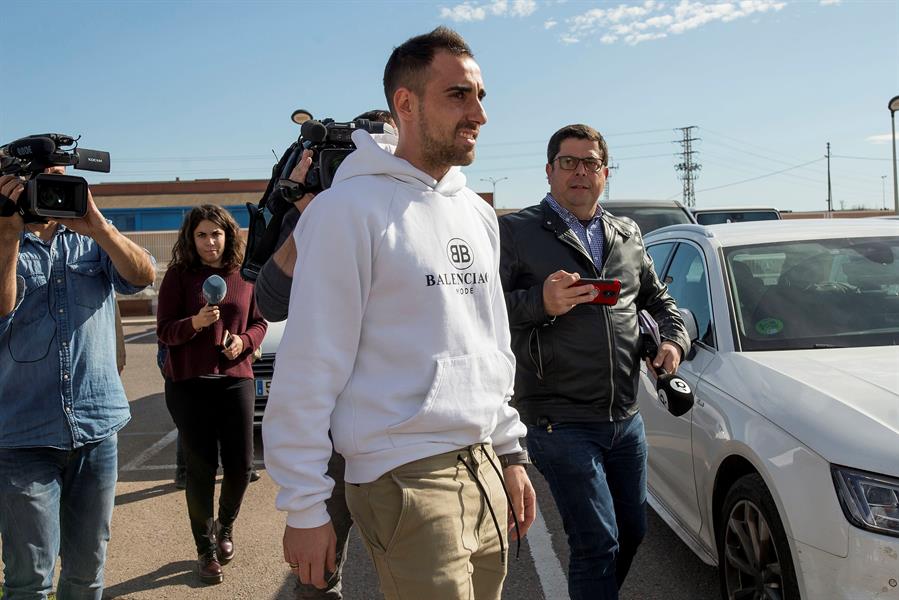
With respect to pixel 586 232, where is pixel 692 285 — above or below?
below

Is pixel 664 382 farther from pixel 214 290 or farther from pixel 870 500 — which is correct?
pixel 214 290

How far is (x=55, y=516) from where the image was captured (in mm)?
2568

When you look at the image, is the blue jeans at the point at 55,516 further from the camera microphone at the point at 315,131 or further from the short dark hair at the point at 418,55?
the short dark hair at the point at 418,55

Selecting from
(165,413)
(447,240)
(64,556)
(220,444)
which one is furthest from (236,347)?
(165,413)

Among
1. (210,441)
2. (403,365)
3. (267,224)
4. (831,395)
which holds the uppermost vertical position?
(267,224)

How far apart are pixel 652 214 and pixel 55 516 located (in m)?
8.83

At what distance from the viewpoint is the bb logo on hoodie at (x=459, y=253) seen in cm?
191

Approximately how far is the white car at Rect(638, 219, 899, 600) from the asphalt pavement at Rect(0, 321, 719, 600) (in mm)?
319

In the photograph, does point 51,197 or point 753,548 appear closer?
point 51,197

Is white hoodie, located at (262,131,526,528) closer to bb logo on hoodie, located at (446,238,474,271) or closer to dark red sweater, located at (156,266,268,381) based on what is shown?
bb logo on hoodie, located at (446,238,474,271)

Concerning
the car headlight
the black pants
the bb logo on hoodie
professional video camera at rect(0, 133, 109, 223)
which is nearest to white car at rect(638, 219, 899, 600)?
the car headlight

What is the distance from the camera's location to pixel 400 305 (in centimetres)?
180

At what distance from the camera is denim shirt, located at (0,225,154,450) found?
8.41ft

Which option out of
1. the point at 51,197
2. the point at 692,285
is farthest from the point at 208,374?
the point at 692,285
